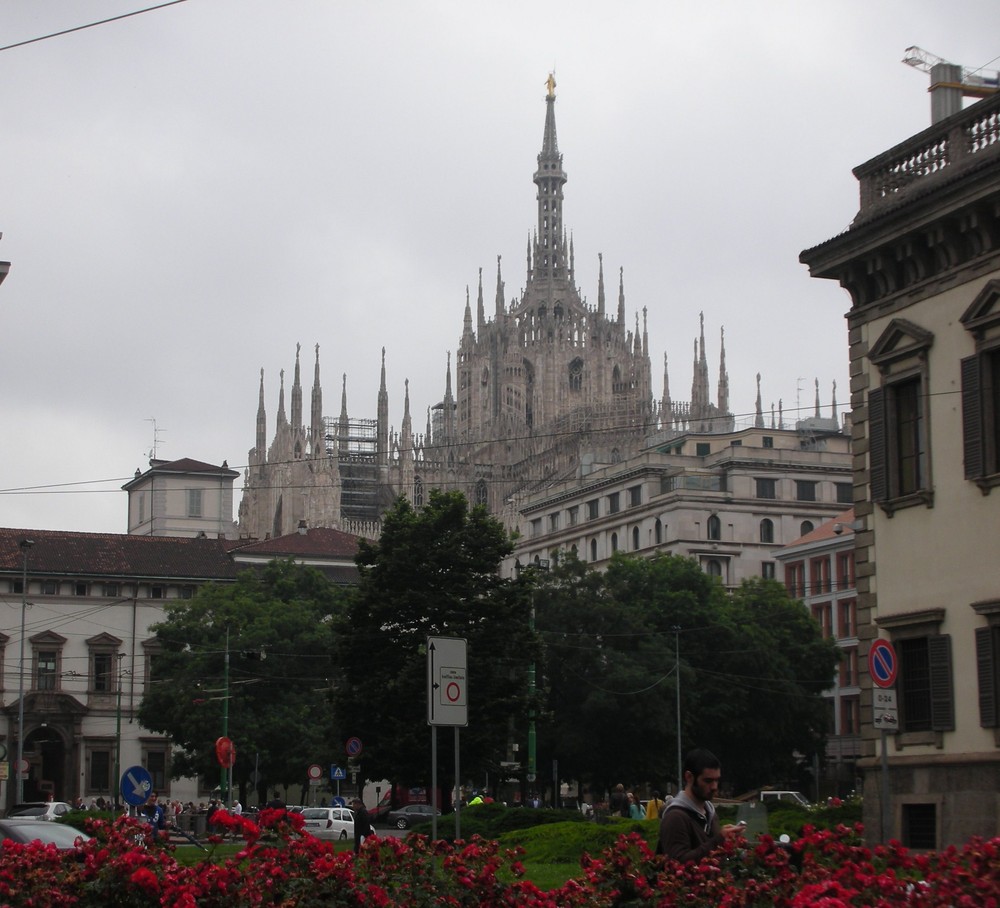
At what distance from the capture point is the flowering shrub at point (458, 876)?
10.4 metres

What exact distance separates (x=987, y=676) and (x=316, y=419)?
404 ft

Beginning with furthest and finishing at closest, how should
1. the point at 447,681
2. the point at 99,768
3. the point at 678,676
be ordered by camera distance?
the point at 99,768, the point at 678,676, the point at 447,681

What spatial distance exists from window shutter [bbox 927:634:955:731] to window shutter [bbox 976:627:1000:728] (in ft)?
2.15

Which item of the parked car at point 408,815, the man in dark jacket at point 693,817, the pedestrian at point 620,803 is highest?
the man in dark jacket at point 693,817

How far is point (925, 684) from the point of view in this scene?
26312 millimetres

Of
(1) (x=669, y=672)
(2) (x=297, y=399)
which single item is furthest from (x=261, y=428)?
(1) (x=669, y=672)

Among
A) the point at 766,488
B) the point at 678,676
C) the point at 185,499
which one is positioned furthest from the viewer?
the point at 185,499

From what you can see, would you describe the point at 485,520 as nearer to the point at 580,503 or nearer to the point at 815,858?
the point at 815,858

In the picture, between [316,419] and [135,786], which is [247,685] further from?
[316,419]

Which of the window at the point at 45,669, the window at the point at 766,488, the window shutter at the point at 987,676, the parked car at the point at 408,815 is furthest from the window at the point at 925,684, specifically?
the window at the point at 766,488

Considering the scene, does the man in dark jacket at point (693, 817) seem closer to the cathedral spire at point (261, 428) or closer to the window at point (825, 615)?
the window at point (825, 615)

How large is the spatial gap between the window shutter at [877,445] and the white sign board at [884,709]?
5.85 m

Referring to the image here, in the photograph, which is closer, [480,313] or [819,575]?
[819,575]

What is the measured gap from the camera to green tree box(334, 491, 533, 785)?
4506cm
